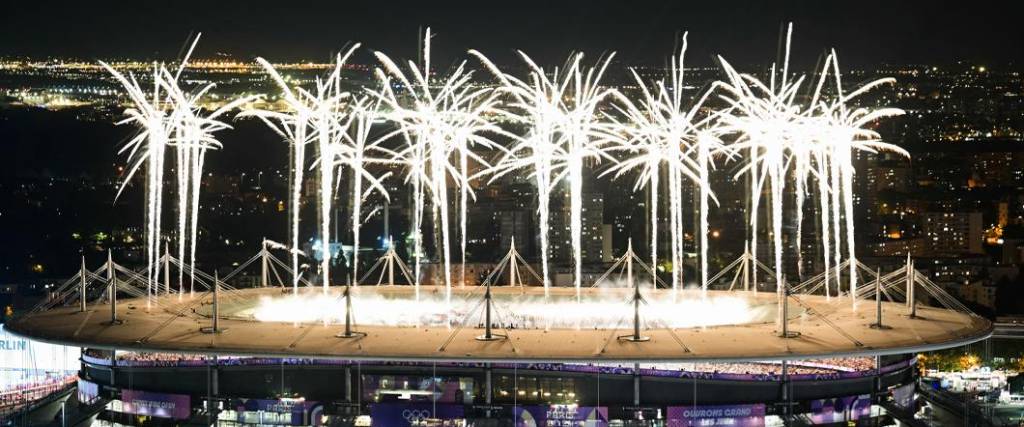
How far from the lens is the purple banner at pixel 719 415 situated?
22.1 metres

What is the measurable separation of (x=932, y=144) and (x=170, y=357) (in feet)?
261

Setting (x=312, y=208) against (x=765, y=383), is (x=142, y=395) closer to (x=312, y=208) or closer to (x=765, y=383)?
(x=765, y=383)

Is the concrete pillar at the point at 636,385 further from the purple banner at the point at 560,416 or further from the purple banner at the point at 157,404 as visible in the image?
the purple banner at the point at 157,404

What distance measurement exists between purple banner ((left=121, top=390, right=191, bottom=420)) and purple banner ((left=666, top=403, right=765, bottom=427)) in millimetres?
8588

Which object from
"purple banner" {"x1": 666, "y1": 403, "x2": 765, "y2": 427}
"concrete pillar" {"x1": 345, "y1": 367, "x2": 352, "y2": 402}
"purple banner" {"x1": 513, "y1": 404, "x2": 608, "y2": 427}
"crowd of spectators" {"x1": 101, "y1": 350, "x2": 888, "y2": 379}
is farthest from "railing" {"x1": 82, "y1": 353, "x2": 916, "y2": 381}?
"purple banner" {"x1": 513, "y1": 404, "x2": 608, "y2": 427}

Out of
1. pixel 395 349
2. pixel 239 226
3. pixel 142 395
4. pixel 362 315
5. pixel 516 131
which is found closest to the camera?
pixel 395 349

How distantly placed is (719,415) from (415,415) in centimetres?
520

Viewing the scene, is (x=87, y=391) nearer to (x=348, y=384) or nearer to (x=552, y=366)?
(x=348, y=384)

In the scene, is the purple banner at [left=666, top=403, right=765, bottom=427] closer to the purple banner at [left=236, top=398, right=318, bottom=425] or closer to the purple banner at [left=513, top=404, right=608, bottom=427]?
the purple banner at [left=513, top=404, right=608, bottom=427]

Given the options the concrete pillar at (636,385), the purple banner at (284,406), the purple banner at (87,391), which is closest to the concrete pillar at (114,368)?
the purple banner at (87,391)

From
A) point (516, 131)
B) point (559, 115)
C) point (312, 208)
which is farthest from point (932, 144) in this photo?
point (559, 115)

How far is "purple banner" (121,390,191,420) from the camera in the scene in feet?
76.4

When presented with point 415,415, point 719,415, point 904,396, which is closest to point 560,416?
point 415,415

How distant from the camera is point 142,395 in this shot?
23656 millimetres
